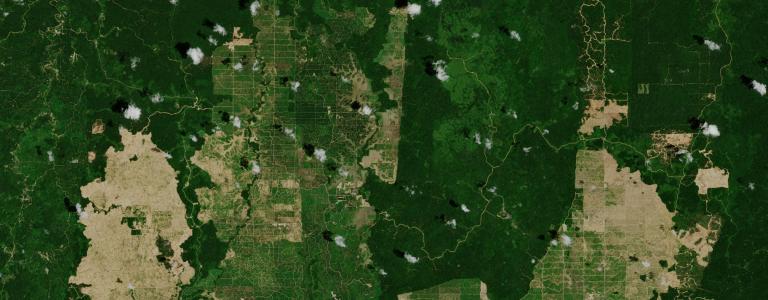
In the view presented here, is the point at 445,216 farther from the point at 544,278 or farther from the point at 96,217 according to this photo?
the point at 96,217

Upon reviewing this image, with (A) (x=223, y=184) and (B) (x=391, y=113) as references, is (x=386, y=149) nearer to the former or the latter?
(B) (x=391, y=113)

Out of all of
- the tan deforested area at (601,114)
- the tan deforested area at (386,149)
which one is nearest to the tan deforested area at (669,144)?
the tan deforested area at (601,114)

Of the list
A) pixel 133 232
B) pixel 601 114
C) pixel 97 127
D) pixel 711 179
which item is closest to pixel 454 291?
pixel 601 114

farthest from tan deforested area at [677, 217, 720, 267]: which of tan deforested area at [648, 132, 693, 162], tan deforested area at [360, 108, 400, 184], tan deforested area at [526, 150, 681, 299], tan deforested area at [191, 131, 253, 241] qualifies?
tan deforested area at [191, 131, 253, 241]

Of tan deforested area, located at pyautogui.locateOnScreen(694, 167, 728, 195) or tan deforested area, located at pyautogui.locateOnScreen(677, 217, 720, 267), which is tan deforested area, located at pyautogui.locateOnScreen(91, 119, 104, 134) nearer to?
tan deforested area, located at pyautogui.locateOnScreen(677, 217, 720, 267)

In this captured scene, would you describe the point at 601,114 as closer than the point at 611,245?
Yes

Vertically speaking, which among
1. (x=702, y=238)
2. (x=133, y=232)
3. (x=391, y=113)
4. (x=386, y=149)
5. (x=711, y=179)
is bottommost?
(x=133, y=232)

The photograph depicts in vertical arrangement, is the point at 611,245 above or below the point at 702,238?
below
